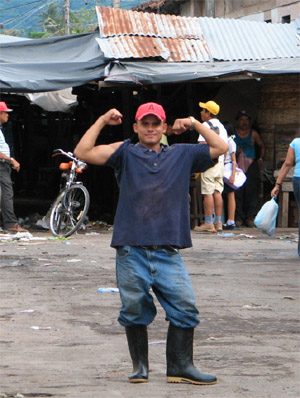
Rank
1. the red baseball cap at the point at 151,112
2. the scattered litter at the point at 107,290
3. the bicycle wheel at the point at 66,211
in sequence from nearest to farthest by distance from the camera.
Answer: the red baseball cap at the point at 151,112 → the scattered litter at the point at 107,290 → the bicycle wheel at the point at 66,211

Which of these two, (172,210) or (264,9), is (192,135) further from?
(264,9)

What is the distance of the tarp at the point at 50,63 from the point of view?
14797mm

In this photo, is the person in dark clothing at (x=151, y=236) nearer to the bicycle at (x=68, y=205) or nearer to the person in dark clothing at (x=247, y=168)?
the bicycle at (x=68, y=205)

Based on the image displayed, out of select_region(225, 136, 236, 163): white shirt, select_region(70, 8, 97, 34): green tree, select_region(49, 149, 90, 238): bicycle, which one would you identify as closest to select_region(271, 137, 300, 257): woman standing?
select_region(225, 136, 236, 163): white shirt

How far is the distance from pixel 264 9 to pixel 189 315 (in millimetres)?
28155

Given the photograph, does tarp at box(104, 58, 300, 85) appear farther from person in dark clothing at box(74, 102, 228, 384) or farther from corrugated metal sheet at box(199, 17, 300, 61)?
person in dark clothing at box(74, 102, 228, 384)

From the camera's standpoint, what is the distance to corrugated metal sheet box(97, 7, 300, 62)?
1631 centimetres

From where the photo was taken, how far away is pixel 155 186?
18.3 feet

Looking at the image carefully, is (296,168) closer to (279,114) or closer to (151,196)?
(151,196)

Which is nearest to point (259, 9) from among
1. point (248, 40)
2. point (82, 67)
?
point (248, 40)

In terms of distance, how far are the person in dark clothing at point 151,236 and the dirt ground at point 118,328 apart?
0.24 meters

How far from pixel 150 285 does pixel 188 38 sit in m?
12.2

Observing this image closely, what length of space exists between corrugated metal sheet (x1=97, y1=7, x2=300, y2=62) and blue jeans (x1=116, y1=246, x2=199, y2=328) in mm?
10420

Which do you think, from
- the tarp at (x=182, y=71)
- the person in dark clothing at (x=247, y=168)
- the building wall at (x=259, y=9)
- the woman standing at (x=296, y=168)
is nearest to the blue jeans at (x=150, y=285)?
the woman standing at (x=296, y=168)
